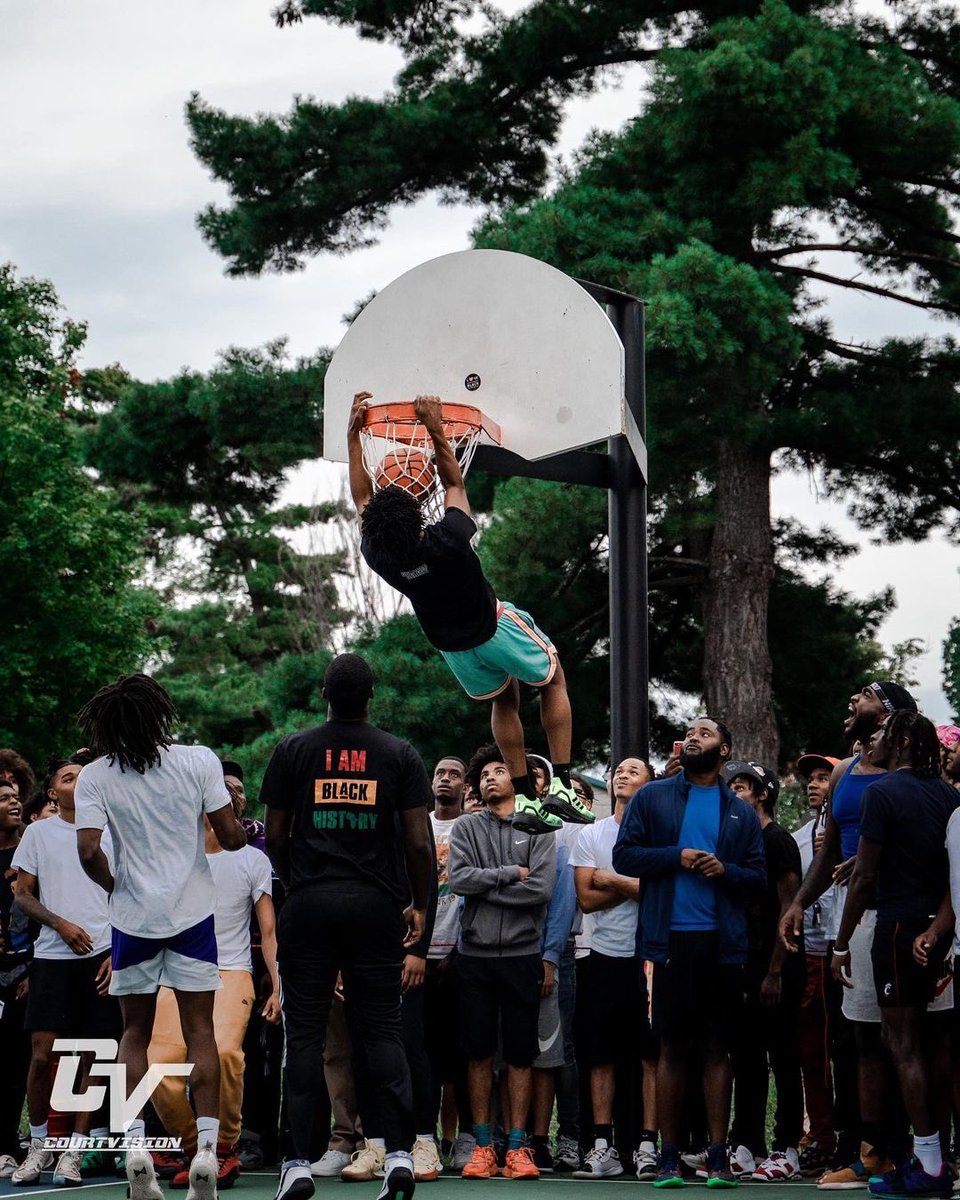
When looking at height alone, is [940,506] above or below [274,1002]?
above

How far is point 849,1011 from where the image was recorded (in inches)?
305

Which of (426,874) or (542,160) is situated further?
(542,160)

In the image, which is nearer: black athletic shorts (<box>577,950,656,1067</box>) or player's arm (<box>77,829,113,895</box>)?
player's arm (<box>77,829,113,895</box>)

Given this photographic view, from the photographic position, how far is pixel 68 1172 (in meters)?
7.94

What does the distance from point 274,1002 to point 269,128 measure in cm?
1245

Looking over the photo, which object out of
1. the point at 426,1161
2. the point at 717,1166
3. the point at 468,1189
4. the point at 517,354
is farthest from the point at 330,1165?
the point at 517,354

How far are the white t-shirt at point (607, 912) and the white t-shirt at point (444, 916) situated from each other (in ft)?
2.53

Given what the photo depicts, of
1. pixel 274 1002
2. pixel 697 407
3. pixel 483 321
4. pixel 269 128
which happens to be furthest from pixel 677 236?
pixel 274 1002

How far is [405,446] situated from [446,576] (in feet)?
3.13

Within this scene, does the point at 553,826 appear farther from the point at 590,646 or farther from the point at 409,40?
the point at 409,40

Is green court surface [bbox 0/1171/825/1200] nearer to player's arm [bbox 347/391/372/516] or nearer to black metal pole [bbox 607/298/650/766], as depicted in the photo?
black metal pole [bbox 607/298/650/766]

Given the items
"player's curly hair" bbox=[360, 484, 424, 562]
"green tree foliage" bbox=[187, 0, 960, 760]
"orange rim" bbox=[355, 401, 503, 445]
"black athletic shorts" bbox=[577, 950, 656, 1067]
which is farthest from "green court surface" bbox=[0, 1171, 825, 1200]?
"green tree foliage" bbox=[187, 0, 960, 760]

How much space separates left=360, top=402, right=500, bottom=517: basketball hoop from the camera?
25.1 feet

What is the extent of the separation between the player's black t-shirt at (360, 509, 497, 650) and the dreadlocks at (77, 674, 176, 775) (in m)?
1.17
